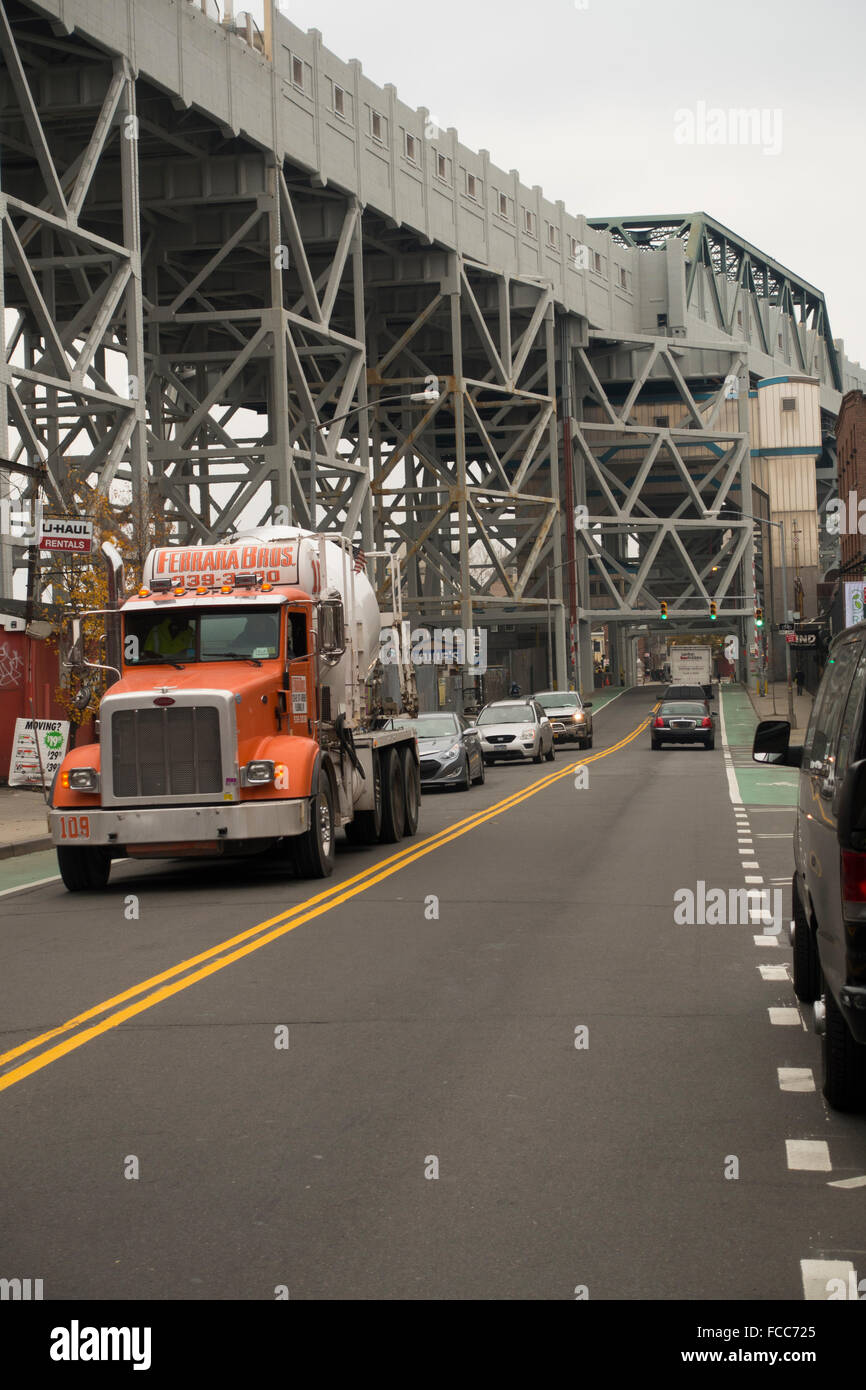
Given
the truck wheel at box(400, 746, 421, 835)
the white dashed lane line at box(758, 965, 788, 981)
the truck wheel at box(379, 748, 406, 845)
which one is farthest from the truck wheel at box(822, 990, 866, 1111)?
the truck wheel at box(400, 746, 421, 835)

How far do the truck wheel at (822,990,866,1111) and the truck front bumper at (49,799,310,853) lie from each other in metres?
9.19

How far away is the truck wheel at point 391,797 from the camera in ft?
67.1

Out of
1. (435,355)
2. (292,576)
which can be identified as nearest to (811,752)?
(292,576)

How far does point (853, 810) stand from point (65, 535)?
75.1 ft

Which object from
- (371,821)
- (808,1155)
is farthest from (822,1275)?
(371,821)

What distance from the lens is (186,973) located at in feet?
36.8

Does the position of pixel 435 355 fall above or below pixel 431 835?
above

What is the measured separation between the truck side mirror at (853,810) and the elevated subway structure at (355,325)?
17665 millimetres

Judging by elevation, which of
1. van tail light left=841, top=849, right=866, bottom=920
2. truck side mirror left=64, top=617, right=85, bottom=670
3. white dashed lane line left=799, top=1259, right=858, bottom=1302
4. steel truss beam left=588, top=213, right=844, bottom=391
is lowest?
white dashed lane line left=799, top=1259, right=858, bottom=1302

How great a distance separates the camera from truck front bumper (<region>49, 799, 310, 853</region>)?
15.8 m

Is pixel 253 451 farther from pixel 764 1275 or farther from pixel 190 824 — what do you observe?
pixel 764 1275

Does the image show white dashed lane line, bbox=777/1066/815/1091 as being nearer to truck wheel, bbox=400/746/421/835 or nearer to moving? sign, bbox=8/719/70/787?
truck wheel, bbox=400/746/421/835

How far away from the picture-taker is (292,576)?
17984 millimetres

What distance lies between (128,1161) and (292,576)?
11836mm
